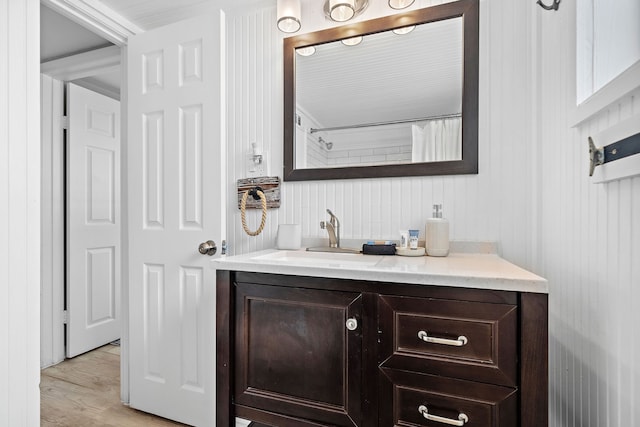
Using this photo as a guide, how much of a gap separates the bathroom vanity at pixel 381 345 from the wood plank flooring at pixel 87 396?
978 millimetres

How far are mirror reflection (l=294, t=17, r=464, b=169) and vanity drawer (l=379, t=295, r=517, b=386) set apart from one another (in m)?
0.82

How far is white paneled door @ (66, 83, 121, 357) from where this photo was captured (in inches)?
100

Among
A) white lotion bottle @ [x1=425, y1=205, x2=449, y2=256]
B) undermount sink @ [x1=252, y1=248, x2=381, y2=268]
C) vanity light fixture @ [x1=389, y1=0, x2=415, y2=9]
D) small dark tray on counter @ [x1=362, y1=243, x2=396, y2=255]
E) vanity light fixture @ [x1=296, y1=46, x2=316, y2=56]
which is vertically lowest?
undermount sink @ [x1=252, y1=248, x2=381, y2=268]

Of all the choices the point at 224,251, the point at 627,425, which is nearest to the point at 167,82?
the point at 224,251

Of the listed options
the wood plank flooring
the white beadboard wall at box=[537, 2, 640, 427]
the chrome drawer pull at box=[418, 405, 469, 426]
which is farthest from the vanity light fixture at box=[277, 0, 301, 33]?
the wood plank flooring

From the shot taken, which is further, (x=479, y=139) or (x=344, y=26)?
(x=344, y=26)

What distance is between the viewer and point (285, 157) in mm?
1781

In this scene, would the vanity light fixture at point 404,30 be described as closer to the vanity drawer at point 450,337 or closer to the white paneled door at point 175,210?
the white paneled door at point 175,210

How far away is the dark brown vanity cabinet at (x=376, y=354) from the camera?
89 cm

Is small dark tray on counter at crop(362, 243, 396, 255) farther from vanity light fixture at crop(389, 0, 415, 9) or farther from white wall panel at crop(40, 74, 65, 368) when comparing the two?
white wall panel at crop(40, 74, 65, 368)
